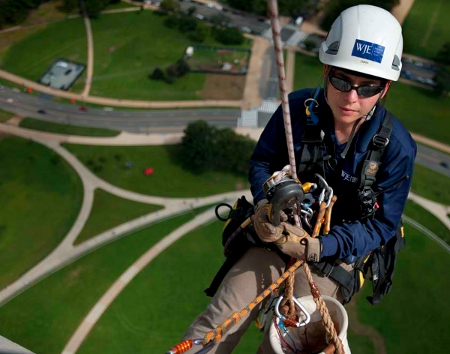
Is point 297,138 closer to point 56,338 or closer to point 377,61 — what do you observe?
point 377,61

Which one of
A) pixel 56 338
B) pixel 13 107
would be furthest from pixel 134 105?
pixel 56 338

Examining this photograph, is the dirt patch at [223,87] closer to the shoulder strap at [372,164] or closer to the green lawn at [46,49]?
the green lawn at [46,49]

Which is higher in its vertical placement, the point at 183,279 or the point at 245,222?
the point at 245,222

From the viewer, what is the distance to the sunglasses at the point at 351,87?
641 centimetres

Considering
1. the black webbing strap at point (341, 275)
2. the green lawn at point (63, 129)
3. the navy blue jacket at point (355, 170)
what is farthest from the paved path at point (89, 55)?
the black webbing strap at point (341, 275)

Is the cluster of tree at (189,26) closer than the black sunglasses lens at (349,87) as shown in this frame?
No

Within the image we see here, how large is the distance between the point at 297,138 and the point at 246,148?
40.9 m

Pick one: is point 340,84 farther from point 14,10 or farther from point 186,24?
point 14,10

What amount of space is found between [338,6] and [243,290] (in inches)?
2594

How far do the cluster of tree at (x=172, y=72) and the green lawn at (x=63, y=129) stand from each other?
10.8 meters

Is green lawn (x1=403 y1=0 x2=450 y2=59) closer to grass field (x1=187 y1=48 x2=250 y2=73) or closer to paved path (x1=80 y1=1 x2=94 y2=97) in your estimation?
grass field (x1=187 y1=48 x2=250 y2=73)

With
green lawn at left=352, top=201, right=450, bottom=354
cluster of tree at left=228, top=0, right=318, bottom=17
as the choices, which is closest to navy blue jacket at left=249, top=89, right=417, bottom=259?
green lawn at left=352, top=201, right=450, bottom=354

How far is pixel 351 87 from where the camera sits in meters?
6.41

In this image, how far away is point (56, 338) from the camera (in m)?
36.3
